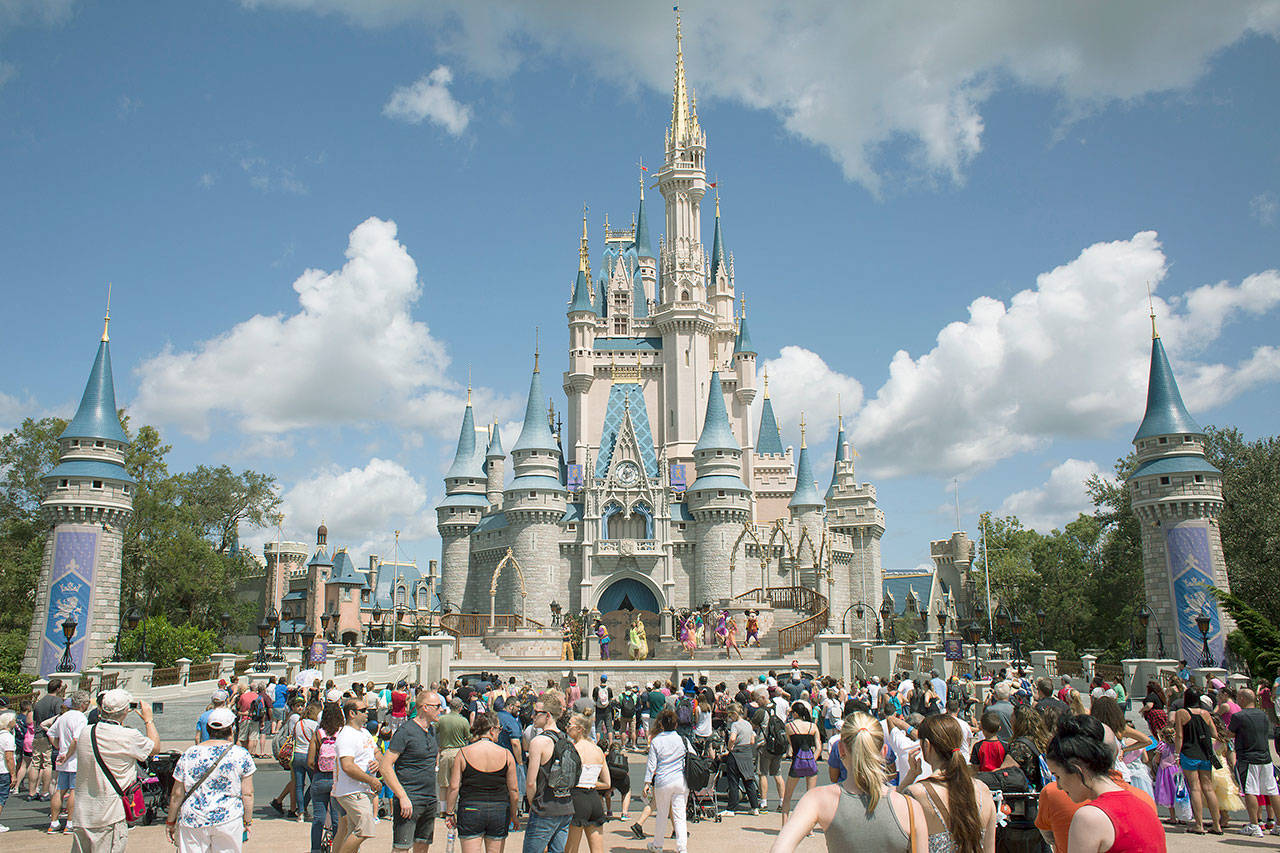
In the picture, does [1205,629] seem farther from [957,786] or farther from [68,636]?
[68,636]

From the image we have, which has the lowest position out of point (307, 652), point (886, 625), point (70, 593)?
point (307, 652)

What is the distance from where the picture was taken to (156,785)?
38.7 ft

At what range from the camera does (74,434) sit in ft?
120

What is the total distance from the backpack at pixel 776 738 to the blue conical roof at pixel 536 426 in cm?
3766

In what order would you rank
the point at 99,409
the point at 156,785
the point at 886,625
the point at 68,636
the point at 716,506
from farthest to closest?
the point at 716,506 → the point at 886,625 → the point at 99,409 → the point at 68,636 → the point at 156,785

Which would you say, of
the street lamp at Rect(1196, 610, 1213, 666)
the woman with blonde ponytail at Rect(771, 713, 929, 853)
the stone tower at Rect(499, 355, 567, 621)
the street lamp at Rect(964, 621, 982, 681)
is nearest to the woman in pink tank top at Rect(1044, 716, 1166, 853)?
the woman with blonde ponytail at Rect(771, 713, 929, 853)

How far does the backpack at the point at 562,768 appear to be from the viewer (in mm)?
7520

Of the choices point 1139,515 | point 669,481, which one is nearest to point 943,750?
point 1139,515

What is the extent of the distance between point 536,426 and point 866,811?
46272mm

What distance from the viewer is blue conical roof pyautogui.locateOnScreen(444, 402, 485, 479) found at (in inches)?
2101

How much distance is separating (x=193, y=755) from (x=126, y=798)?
1.52m

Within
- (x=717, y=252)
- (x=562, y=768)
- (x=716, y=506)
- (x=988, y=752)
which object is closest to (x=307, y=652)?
(x=562, y=768)

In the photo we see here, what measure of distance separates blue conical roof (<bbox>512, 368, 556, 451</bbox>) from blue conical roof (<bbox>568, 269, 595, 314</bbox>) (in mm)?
6747

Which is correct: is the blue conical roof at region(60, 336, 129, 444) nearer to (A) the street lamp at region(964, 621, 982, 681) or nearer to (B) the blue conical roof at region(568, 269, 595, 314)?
(B) the blue conical roof at region(568, 269, 595, 314)
